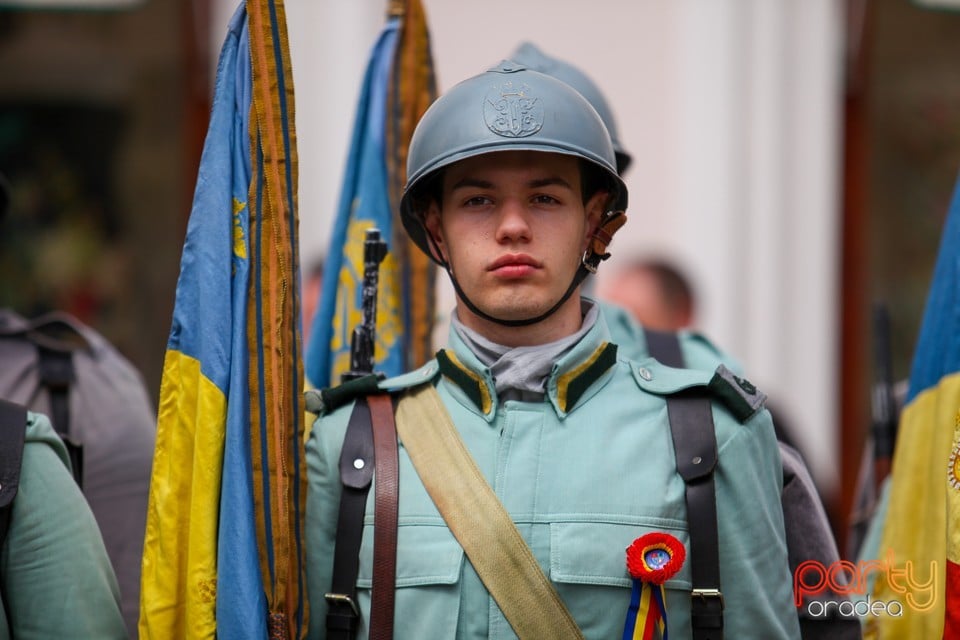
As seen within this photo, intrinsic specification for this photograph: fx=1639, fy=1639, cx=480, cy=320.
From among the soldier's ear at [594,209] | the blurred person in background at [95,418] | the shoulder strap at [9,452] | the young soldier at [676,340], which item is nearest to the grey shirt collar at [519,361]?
the soldier's ear at [594,209]

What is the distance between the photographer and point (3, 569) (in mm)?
3484

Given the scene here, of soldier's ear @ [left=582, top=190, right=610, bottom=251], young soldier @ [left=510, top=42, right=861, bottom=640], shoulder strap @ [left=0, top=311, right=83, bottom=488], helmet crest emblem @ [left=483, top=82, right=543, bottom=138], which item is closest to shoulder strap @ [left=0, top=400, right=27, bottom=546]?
shoulder strap @ [left=0, top=311, right=83, bottom=488]

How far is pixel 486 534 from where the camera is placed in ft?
11.2

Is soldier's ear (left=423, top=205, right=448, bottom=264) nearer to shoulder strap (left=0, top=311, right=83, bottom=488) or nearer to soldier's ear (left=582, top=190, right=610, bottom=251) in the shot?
soldier's ear (left=582, top=190, right=610, bottom=251)

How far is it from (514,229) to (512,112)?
267mm

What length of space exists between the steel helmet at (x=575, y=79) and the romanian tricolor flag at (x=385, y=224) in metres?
0.43

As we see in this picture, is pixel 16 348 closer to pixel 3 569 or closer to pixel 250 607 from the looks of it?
pixel 3 569

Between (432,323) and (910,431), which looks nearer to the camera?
(910,431)

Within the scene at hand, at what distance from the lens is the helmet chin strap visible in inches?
144

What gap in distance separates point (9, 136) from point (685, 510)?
5691mm

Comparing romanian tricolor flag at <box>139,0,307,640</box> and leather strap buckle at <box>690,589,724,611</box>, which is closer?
leather strap buckle at <box>690,589,724,611</box>

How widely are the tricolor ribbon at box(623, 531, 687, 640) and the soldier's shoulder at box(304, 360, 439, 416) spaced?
26.4 inches

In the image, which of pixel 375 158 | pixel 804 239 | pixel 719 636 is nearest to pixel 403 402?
pixel 719 636

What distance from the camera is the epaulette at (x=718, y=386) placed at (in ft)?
11.6
